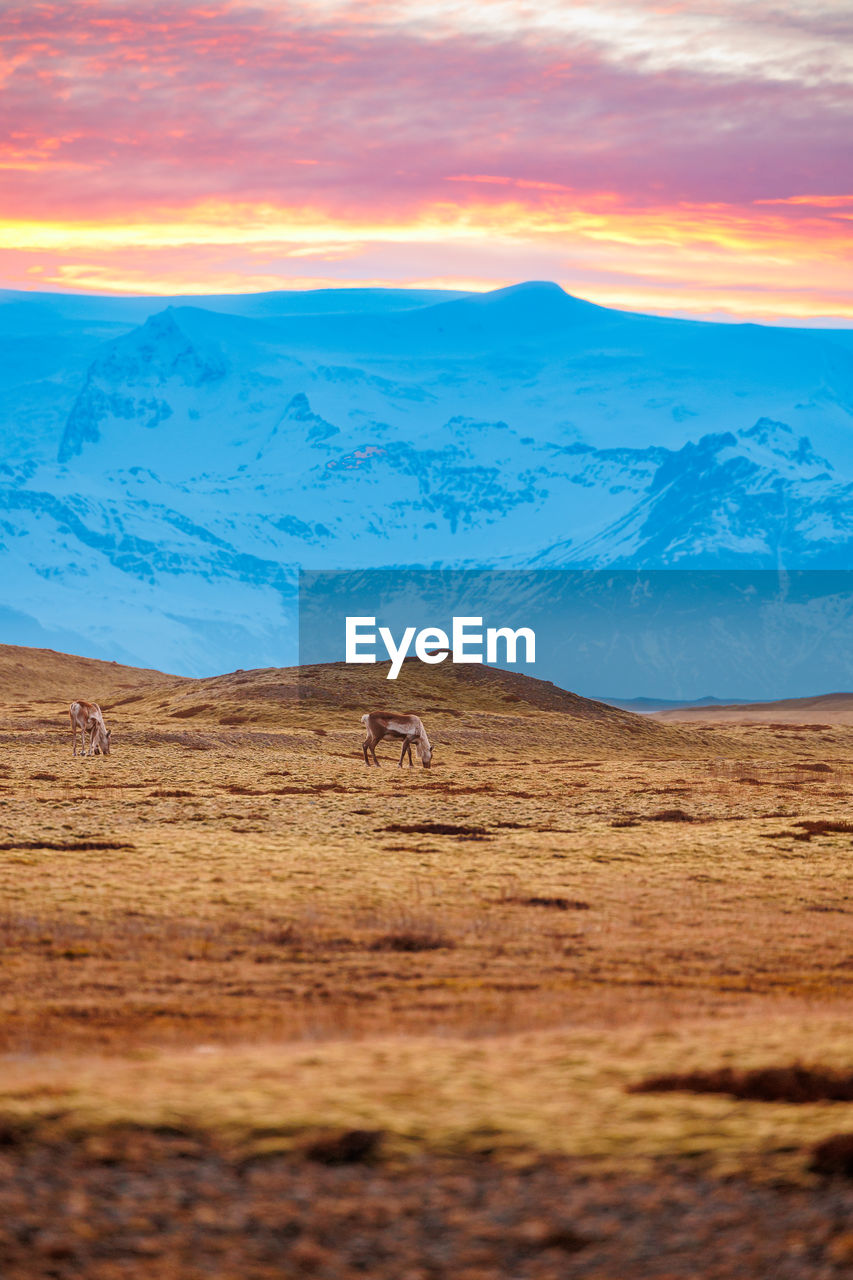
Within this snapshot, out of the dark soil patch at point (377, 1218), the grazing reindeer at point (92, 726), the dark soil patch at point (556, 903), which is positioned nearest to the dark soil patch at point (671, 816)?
the dark soil patch at point (556, 903)

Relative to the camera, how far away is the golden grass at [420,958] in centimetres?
1113

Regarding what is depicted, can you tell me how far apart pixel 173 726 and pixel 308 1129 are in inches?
2782

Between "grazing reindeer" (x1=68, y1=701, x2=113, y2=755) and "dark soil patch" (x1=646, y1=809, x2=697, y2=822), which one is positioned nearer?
"dark soil patch" (x1=646, y1=809, x2=697, y2=822)

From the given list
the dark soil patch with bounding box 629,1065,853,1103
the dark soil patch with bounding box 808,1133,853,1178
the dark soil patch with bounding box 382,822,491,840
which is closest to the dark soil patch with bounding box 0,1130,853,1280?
the dark soil patch with bounding box 808,1133,853,1178

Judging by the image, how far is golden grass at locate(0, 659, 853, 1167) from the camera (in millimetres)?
11133

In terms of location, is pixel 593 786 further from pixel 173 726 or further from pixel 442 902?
pixel 173 726

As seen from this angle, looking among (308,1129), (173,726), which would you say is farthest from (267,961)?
(173,726)

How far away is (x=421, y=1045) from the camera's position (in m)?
13.5

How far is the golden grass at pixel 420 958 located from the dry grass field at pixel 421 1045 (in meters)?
0.07

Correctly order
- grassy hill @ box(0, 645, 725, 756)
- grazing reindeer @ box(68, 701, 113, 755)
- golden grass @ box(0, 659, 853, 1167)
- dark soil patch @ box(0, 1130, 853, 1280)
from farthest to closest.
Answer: grassy hill @ box(0, 645, 725, 756)
grazing reindeer @ box(68, 701, 113, 755)
golden grass @ box(0, 659, 853, 1167)
dark soil patch @ box(0, 1130, 853, 1280)

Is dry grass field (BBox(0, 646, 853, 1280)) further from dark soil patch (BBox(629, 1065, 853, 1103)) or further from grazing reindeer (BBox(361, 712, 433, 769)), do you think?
grazing reindeer (BBox(361, 712, 433, 769))

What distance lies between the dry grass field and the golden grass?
71 millimetres

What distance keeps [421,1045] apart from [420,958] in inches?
214

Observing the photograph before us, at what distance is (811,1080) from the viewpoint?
12.0 meters
